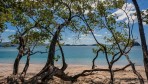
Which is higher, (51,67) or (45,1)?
(45,1)

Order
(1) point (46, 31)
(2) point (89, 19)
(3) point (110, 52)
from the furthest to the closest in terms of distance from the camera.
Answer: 1. (3) point (110, 52)
2. (1) point (46, 31)
3. (2) point (89, 19)

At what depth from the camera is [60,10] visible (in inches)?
795

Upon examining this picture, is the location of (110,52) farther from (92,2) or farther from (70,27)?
(92,2)

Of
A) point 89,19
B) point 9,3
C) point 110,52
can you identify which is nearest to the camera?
point 9,3

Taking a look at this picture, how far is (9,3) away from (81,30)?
8.03 m

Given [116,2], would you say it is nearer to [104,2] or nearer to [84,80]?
[104,2]

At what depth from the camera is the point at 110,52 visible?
24031mm

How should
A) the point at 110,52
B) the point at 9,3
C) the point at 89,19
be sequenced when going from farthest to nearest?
the point at 110,52, the point at 89,19, the point at 9,3

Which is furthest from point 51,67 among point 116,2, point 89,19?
point 116,2

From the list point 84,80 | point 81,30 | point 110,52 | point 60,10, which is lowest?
point 84,80

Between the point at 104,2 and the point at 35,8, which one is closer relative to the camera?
the point at 104,2

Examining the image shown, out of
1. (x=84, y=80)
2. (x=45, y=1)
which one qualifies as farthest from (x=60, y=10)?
(x=84, y=80)

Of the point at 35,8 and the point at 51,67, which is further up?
the point at 35,8

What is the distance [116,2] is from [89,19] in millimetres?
2285
